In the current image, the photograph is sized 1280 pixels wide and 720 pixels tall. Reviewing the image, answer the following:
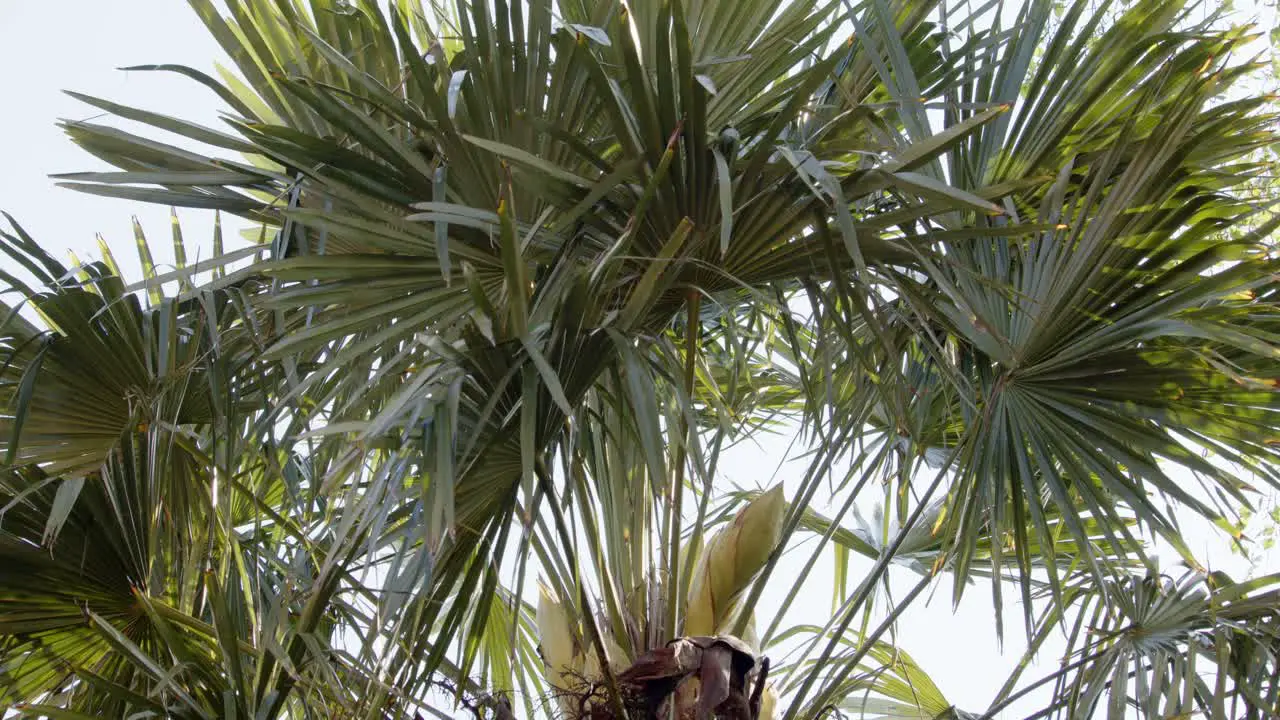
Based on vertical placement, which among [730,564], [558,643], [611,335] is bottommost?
[558,643]

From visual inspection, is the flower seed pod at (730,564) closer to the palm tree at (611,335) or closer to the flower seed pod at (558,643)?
the palm tree at (611,335)

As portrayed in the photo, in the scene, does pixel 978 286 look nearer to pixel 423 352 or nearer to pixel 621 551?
pixel 621 551

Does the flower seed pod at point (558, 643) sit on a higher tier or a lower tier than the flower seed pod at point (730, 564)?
lower

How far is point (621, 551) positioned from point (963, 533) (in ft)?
2.24

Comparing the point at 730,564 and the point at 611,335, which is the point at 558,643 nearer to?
the point at 730,564

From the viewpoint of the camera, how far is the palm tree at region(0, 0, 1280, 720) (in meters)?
1.69

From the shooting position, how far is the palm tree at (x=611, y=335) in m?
1.69

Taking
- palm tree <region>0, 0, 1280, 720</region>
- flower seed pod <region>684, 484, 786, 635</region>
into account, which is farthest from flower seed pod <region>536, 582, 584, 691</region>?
flower seed pod <region>684, 484, 786, 635</region>

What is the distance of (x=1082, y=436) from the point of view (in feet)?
6.70

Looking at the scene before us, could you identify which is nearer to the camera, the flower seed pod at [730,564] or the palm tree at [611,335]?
the palm tree at [611,335]

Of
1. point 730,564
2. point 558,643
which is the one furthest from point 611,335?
point 558,643

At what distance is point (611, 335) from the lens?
165cm

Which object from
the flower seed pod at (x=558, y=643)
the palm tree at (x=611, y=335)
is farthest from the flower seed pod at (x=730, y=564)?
the flower seed pod at (x=558, y=643)

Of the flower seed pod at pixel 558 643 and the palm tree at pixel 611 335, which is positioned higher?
the palm tree at pixel 611 335
